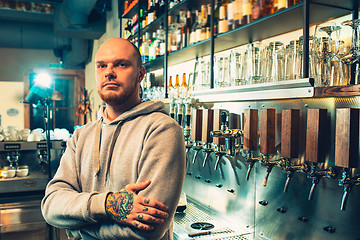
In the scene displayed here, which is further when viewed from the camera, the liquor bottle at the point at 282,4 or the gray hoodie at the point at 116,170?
the liquor bottle at the point at 282,4

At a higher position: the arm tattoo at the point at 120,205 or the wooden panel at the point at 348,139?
the wooden panel at the point at 348,139

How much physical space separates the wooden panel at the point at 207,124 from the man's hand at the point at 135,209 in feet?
3.19

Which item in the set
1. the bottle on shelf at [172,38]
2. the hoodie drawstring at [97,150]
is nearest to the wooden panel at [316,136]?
the hoodie drawstring at [97,150]

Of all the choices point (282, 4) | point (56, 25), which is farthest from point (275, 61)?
point (56, 25)

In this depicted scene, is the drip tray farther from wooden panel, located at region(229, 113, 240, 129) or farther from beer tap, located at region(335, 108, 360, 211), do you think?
beer tap, located at region(335, 108, 360, 211)

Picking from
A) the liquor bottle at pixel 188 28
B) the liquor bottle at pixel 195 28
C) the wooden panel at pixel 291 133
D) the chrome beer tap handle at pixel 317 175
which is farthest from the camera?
the liquor bottle at pixel 188 28

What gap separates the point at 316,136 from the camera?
1.29 m

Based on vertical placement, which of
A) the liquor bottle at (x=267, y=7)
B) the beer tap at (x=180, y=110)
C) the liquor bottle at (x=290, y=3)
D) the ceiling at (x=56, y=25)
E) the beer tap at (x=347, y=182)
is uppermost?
the ceiling at (x=56, y=25)

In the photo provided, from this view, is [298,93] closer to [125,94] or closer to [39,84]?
[125,94]

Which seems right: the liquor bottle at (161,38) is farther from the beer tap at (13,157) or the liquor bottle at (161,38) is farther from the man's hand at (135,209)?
the man's hand at (135,209)

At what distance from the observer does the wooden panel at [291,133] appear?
1383mm

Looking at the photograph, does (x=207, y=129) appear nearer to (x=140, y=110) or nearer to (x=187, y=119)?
(x=187, y=119)

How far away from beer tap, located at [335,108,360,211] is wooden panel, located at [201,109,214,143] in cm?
85

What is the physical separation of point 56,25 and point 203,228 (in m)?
4.19
